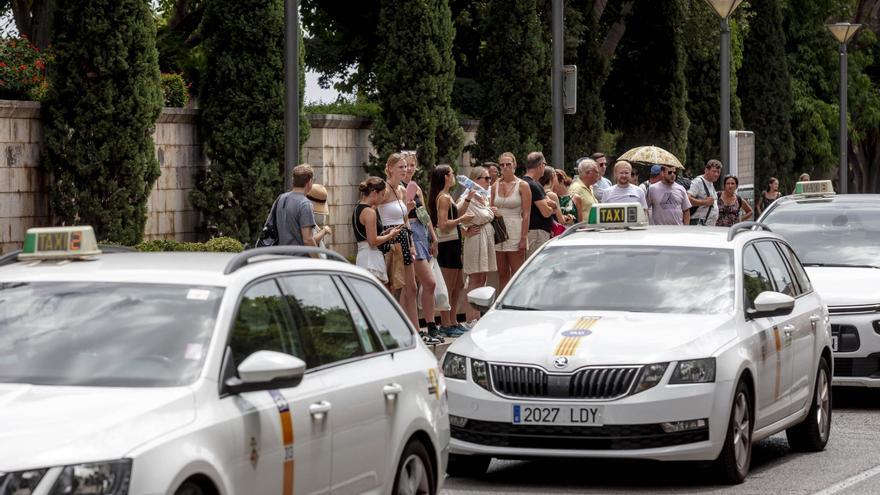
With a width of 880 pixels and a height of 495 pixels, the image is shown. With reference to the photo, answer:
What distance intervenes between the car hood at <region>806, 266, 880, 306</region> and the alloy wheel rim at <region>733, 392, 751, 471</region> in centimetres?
399

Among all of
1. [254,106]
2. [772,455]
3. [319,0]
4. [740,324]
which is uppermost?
[319,0]

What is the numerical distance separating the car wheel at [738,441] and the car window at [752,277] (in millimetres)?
729

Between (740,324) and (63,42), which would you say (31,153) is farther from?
(740,324)

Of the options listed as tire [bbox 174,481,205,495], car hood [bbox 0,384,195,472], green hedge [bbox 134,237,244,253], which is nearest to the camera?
car hood [bbox 0,384,195,472]

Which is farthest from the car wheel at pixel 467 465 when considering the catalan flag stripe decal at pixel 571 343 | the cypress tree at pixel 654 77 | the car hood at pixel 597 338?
the cypress tree at pixel 654 77

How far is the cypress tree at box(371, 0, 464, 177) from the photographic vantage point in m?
27.1

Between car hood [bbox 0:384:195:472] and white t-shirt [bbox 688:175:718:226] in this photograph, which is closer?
car hood [bbox 0:384:195:472]

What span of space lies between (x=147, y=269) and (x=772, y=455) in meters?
5.92

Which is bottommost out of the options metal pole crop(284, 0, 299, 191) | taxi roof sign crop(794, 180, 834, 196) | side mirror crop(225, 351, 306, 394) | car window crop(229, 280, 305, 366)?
side mirror crop(225, 351, 306, 394)

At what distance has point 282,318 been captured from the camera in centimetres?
677

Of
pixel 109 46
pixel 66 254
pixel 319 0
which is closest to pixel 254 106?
pixel 109 46

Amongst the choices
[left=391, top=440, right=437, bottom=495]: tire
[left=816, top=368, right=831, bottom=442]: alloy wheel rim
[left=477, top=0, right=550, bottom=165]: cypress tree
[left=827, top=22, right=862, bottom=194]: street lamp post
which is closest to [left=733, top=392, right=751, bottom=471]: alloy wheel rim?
[left=816, top=368, right=831, bottom=442]: alloy wheel rim

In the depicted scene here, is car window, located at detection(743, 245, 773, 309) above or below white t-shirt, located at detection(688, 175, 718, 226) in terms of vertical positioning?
below

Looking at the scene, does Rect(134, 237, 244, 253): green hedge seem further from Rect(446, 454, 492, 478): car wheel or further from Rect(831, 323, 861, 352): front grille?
Rect(446, 454, 492, 478): car wheel
